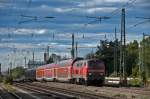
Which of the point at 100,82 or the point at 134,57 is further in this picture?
the point at 134,57

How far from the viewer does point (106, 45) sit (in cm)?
14150

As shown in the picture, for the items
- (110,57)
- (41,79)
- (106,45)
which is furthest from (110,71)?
(41,79)

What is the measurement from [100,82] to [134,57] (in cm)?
7995

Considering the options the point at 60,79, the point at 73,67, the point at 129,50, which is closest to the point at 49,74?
the point at 60,79

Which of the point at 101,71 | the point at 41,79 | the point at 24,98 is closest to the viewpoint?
the point at 24,98

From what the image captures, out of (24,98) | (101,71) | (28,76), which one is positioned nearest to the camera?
(24,98)

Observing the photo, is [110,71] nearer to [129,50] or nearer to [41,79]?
[129,50]

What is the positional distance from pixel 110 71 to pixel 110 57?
4.84m

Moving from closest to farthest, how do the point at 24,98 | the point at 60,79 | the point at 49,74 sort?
1. the point at 24,98
2. the point at 60,79
3. the point at 49,74

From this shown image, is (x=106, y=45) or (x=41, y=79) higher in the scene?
(x=106, y=45)

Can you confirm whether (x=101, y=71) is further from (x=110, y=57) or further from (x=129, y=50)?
(x=129, y=50)

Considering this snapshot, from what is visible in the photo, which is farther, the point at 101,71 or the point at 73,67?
the point at 73,67

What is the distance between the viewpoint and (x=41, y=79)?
9900cm

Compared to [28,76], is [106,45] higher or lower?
higher
